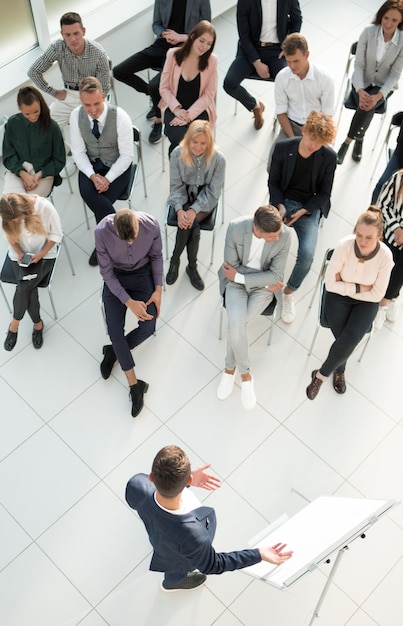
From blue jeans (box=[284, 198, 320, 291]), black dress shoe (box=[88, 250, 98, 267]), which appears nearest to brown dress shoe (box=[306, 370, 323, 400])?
blue jeans (box=[284, 198, 320, 291])

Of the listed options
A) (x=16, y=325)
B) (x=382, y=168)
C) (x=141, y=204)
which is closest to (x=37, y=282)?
(x=16, y=325)

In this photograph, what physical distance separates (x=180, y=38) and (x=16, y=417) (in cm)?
318

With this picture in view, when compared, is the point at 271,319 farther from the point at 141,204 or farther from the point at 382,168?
the point at 382,168

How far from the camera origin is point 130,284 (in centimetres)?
410

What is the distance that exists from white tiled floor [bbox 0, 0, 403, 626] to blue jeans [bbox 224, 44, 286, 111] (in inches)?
47.7

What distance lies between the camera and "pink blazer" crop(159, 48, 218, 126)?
471 cm

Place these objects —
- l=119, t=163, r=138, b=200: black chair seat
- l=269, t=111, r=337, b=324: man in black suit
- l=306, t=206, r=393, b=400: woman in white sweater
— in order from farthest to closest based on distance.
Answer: l=119, t=163, r=138, b=200: black chair seat
l=269, t=111, r=337, b=324: man in black suit
l=306, t=206, r=393, b=400: woman in white sweater

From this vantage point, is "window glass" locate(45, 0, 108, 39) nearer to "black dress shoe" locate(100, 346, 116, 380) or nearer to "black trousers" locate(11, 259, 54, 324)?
"black trousers" locate(11, 259, 54, 324)

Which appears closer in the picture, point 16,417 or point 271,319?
point 16,417

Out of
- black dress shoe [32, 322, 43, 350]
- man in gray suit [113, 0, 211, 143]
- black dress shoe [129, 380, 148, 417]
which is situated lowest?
black dress shoe [129, 380, 148, 417]

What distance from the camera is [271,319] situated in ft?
14.7

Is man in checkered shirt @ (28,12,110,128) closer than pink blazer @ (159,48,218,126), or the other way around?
man in checkered shirt @ (28,12,110,128)

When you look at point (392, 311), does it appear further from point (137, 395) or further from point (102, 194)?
point (102, 194)

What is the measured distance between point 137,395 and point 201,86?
2312 millimetres
